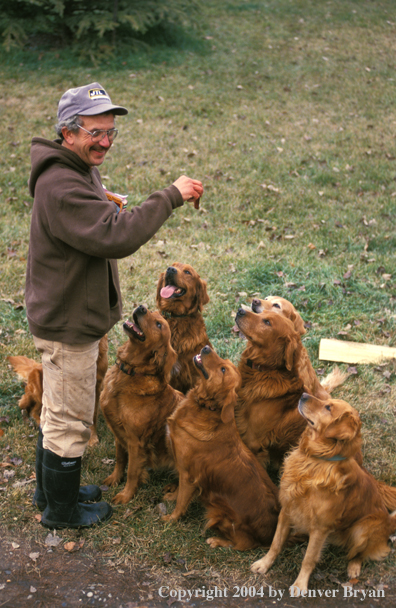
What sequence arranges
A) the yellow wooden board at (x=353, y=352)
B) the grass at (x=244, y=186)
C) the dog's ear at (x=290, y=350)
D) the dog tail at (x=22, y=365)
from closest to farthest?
the dog's ear at (x=290, y=350) → the grass at (x=244, y=186) → the dog tail at (x=22, y=365) → the yellow wooden board at (x=353, y=352)

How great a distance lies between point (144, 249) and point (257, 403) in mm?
4558

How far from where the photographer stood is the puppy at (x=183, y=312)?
482 cm

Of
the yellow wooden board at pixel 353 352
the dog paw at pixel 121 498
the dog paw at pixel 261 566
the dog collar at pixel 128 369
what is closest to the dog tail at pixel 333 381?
the yellow wooden board at pixel 353 352

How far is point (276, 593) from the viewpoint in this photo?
3.60 m

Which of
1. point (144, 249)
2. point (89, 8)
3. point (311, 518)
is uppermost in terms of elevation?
point (89, 8)

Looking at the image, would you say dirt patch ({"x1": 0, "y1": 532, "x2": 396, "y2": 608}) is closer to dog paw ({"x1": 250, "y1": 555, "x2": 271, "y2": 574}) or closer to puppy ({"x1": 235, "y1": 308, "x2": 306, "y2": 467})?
dog paw ({"x1": 250, "y1": 555, "x2": 271, "y2": 574})

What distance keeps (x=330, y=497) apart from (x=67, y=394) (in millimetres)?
1944

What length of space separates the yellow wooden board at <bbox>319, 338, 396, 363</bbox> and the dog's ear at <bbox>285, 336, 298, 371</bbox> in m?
2.03

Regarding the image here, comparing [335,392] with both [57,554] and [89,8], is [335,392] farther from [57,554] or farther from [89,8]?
[89,8]

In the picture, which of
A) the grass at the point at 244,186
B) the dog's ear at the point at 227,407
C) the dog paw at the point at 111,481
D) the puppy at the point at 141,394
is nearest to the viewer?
the dog's ear at the point at 227,407

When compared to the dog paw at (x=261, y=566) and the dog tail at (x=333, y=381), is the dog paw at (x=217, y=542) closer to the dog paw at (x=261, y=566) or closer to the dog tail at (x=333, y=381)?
the dog paw at (x=261, y=566)

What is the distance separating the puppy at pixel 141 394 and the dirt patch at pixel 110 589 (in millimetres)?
696

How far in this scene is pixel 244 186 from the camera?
10492 mm

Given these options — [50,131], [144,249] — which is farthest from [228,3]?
[144,249]
